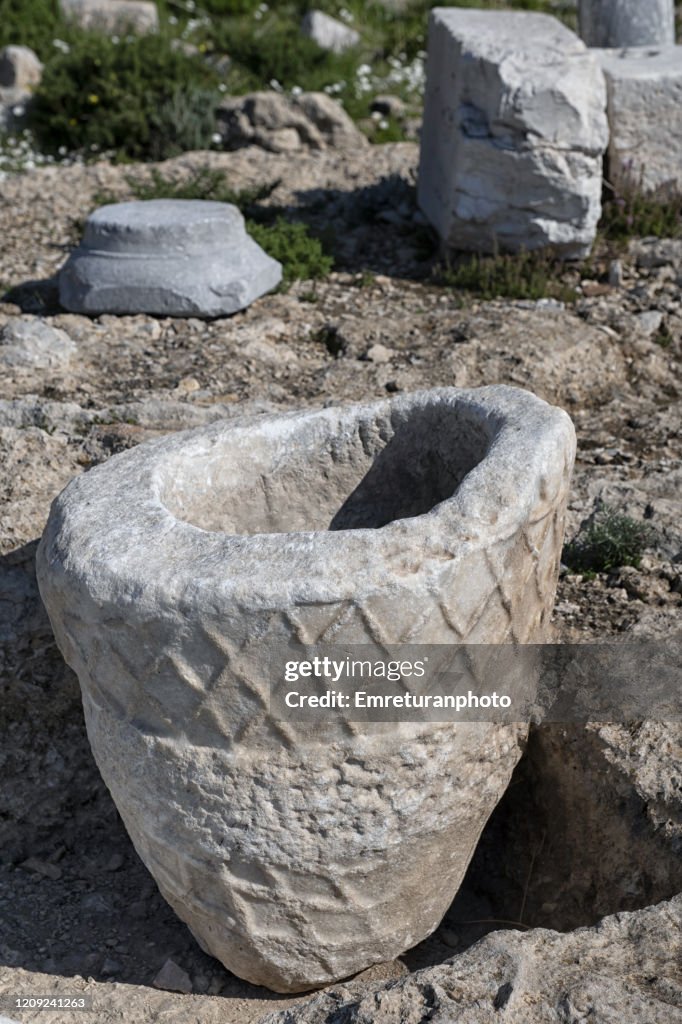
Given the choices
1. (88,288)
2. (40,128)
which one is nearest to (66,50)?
(40,128)

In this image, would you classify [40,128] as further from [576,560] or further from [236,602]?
[236,602]

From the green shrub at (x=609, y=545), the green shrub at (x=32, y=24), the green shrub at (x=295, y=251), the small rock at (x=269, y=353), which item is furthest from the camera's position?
the green shrub at (x=32, y=24)

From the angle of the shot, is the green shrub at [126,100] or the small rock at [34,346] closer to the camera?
the small rock at [34,346]

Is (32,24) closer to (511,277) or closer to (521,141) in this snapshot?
(521,141)

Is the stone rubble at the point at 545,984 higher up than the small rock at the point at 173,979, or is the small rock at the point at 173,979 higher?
the stone rubble at the point at 545,984

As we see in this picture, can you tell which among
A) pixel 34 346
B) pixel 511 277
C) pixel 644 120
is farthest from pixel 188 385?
pixel 644 120

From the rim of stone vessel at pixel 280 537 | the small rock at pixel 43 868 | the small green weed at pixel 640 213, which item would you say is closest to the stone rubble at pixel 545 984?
the rim of stone vessel at pixel 280 537

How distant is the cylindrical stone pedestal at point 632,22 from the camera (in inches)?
259

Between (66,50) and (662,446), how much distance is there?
22.4 ft

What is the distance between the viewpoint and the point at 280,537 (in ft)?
7.54

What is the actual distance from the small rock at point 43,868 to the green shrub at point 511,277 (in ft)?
10.8

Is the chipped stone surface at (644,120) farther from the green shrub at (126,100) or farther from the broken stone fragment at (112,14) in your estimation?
the broken stone fragment at (112,14)

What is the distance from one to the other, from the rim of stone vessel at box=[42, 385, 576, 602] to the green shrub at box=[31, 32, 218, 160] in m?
5.74

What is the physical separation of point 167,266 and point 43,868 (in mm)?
2954
